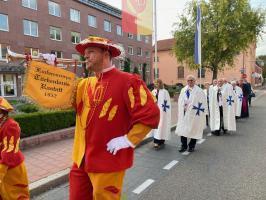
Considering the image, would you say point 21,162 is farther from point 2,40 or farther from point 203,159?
point 2,40

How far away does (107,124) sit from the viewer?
2596 millimetres

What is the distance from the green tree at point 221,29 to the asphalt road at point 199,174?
19.0m

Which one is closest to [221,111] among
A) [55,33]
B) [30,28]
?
[30,28]

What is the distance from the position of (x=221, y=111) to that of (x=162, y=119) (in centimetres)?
310

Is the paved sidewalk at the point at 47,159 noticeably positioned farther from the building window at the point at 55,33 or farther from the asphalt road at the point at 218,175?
the building window at the point at 55,33

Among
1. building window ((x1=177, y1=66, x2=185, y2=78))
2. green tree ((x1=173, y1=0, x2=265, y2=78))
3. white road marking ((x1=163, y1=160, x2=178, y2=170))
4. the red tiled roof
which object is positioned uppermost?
the red tiled roof

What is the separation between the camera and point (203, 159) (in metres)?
6.45

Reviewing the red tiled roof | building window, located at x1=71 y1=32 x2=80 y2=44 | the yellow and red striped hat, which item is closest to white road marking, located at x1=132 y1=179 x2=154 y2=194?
the yellow and red striped hat

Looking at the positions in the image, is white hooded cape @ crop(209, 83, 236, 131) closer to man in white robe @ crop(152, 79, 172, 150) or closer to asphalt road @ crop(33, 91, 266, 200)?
asphalt road @ crop(33, 91, 266, 200)

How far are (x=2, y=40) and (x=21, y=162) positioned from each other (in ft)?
90.0

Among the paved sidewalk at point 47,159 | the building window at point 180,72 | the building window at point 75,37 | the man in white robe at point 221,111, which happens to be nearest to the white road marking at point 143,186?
the paved sidewalk at point 47,159

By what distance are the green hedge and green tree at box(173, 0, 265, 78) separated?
1916cm

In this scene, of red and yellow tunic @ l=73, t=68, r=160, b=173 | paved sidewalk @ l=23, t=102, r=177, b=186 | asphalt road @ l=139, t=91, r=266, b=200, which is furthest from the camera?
paved sidewalk @ l=23, t=102, r=177, b=186

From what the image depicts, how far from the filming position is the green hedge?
7.30 m
